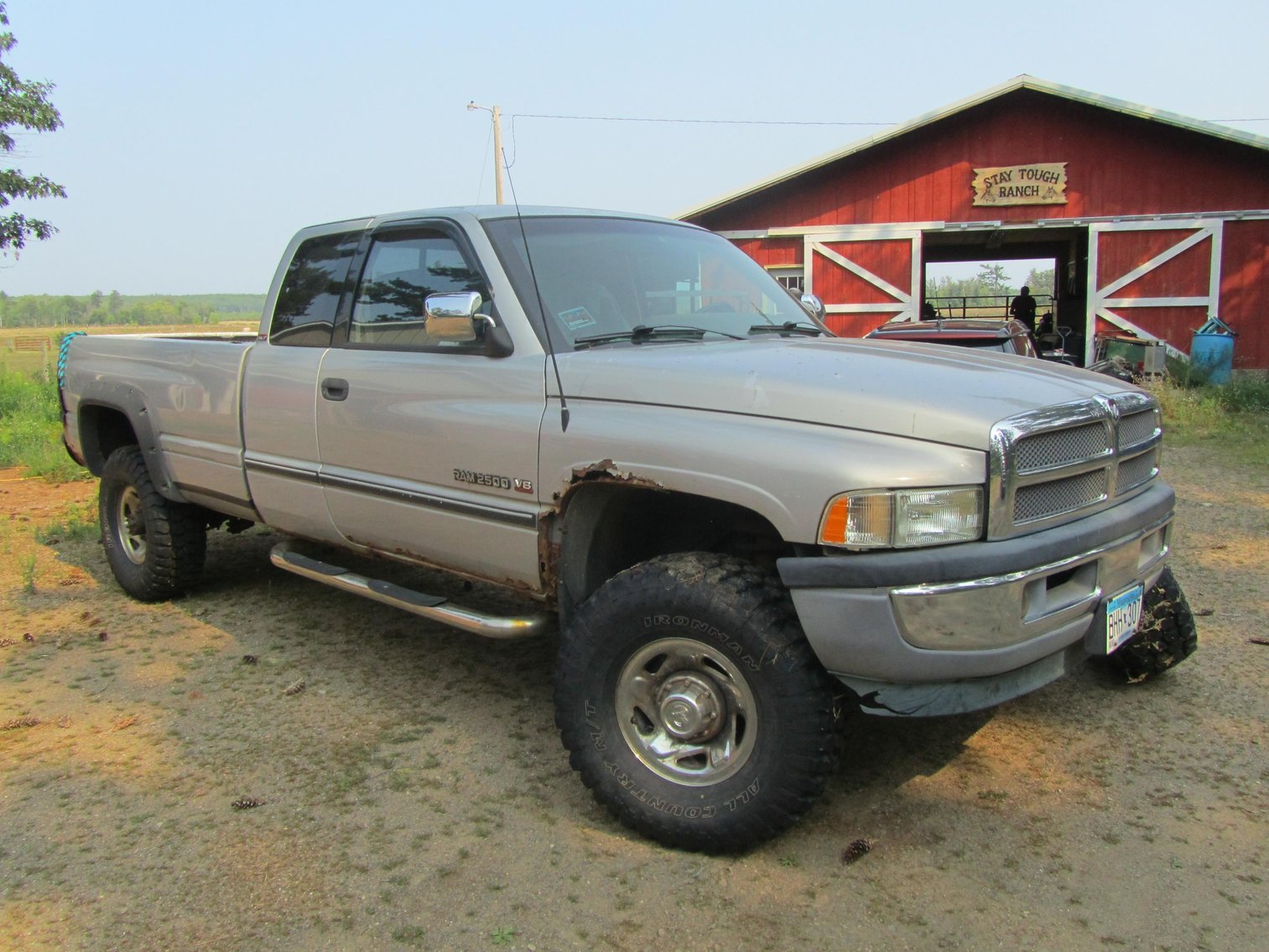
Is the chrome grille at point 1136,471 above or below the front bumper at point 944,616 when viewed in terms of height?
above

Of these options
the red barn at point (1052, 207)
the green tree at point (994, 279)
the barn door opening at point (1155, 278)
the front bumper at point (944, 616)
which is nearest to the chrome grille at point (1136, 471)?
the front bumper at point (944, 616)

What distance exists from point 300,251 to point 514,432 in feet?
6.47

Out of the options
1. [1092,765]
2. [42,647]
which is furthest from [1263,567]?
[42,647]

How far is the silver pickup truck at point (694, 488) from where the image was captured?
2.59 metres

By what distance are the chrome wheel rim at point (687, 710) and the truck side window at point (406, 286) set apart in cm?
136

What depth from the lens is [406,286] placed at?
4039 millimetres

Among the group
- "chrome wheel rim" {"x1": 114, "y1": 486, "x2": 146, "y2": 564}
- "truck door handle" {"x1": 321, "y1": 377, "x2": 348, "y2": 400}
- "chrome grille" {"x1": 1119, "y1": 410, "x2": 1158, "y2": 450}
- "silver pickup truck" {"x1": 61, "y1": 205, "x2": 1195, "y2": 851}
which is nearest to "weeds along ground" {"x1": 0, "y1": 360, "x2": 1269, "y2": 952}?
"silver pickup truck" {"x1": 61, "y1": 205, "x2": 1195, "y2": 851}

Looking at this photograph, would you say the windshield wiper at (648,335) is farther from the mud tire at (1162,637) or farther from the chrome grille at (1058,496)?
the mud tire at (1162,637)

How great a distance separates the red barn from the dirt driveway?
12.0 m

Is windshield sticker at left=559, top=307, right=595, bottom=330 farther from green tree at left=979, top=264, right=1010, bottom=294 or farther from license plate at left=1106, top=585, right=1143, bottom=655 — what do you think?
green tree at left=979, top=264, right=1010, bottom=294

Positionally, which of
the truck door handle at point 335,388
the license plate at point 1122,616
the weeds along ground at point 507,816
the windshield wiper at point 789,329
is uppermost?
the windshield wiper at point 789,329

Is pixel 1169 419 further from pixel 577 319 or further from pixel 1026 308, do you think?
pixel 577 319

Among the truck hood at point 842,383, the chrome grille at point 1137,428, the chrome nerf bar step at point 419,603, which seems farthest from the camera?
the chrome nerf bar step at point 419,603

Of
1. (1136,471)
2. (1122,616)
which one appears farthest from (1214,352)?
(1122,616)
